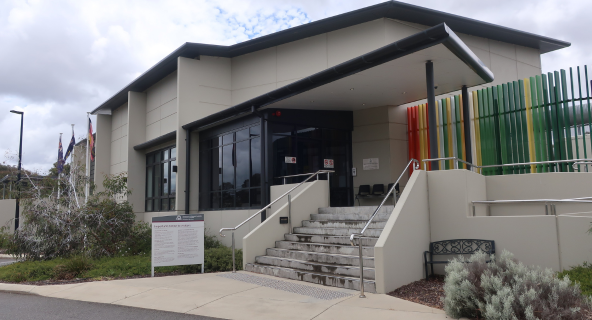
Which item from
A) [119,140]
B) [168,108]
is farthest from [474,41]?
[119,140]

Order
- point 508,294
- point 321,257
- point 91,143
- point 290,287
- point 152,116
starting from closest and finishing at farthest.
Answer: point 508,294 < point 290,287 < point 321,257 < point 152,116 < point 91,143

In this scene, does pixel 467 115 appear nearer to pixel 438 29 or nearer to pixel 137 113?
pixel 438 29

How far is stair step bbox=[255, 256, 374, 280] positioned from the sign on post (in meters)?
1.52

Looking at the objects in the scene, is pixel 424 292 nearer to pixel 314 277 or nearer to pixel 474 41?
pixel 314 277

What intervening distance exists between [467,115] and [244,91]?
28.1 feet

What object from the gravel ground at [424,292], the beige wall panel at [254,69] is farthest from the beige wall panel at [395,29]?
the gravel ground at [424,292]

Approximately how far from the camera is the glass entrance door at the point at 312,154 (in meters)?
14.2

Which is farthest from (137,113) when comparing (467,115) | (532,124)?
(532,124)

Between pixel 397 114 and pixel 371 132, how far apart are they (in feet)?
3.64

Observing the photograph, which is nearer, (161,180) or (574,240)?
(574,240)

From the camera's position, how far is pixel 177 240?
Result: 10.6 meters

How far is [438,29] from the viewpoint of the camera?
9047mm

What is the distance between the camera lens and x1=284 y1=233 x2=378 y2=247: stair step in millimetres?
9230

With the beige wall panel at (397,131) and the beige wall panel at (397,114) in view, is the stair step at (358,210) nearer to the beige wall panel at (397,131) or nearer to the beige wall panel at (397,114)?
the beige wall panel at (397,131)
